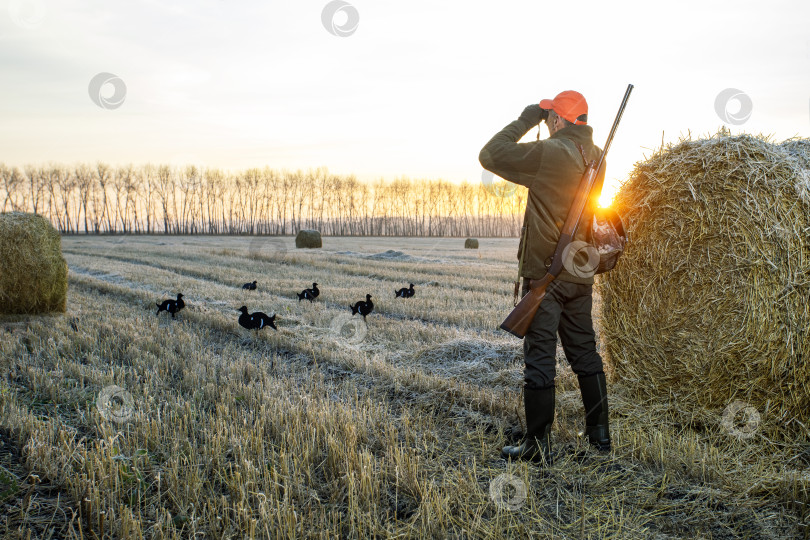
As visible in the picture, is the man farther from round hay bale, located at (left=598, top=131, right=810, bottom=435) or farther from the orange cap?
round hay bale, located at (left=598, top=131, right=810, bottom=435)

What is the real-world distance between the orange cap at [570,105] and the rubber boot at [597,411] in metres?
1.90

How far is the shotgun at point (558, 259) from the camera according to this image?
358 centimetres

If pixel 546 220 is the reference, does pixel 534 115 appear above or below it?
above

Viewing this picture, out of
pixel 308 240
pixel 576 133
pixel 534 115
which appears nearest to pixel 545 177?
pixel 576 133

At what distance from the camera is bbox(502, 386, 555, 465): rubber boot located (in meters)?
3.62

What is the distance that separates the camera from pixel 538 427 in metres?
3.64

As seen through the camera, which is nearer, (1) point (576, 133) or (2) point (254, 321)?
(1) point (576, 133)

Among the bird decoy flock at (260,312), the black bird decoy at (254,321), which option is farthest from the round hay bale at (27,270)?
the black bird decoy at (254,321)

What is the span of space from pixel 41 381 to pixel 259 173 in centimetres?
7978

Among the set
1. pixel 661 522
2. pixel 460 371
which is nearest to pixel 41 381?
pixel 460 371

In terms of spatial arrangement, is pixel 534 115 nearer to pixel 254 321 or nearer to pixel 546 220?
pixel 546 220

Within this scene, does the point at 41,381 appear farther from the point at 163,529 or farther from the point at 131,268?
the point at 131,268

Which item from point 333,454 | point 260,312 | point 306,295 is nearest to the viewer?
point 333,454

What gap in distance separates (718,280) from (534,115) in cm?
206
